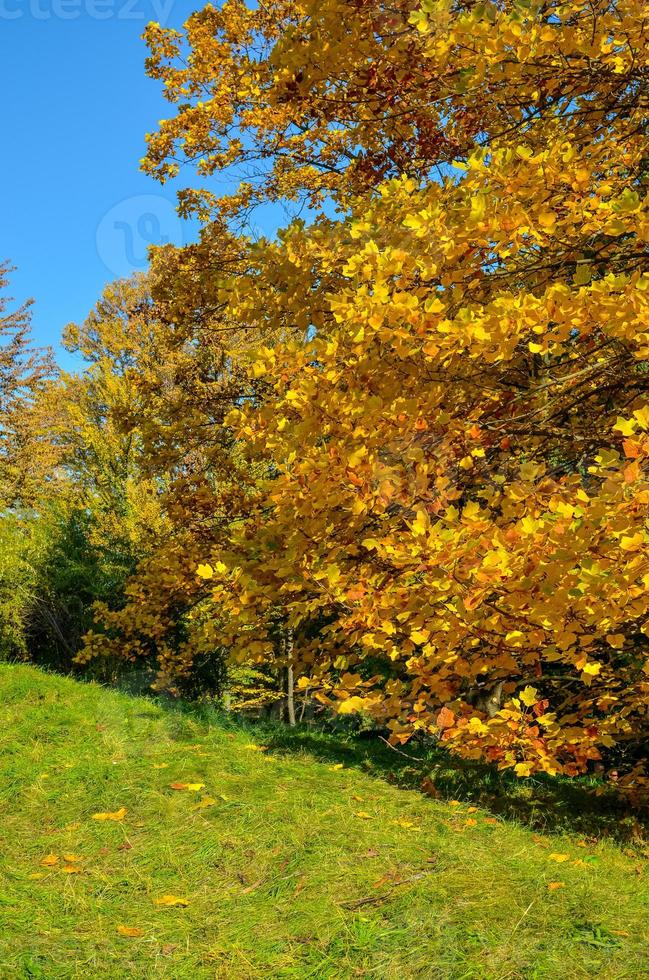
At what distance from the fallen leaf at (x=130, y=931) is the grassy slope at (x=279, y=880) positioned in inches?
0.8

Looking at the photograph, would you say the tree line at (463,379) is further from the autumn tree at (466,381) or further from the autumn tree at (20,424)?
the autumn tree at (20,424)

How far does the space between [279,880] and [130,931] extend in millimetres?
716

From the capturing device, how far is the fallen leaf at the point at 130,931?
9.64ft

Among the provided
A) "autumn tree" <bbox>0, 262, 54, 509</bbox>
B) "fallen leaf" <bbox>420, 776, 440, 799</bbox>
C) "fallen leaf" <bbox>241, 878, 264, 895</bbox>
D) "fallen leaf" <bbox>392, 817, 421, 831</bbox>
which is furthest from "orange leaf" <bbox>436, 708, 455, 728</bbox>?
"autumn tree" <bbox>0, 262, 54, 509</bbox>

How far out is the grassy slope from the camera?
2.79 metres

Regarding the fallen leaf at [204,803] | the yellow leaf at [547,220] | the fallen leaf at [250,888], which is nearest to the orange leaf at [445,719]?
the fallen leaf at [250,888]

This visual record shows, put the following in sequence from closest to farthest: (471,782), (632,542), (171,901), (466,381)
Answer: (632,542)
(171,901)
(466,381)
(471,782)

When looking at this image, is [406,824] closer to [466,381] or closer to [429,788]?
[429,788]

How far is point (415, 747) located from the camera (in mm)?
7805

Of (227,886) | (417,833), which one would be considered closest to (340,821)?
(417,833)

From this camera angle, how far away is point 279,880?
3375mm

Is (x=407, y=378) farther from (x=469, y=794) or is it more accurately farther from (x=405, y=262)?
(x=469, y=794)

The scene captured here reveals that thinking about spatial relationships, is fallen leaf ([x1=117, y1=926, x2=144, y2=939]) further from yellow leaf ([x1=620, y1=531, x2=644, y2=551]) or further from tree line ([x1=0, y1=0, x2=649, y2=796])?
yellow leaf ([x1=620, y1=531, x2=644, y2=551])

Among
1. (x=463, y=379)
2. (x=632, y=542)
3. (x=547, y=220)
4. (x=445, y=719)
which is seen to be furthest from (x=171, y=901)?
(x=547, y=220)
